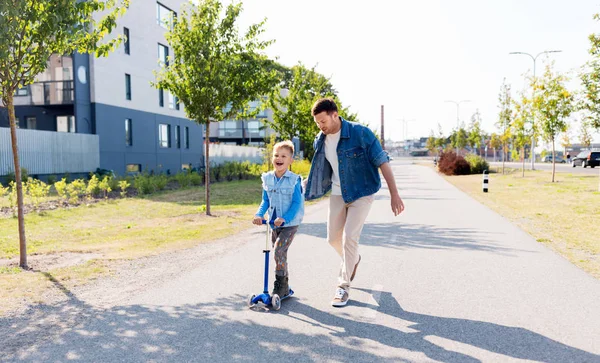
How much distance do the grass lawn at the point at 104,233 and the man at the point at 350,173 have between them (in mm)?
3102

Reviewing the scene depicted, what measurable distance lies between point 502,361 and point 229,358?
1815mm

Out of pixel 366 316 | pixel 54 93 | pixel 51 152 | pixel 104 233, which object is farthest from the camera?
pixel 54 93

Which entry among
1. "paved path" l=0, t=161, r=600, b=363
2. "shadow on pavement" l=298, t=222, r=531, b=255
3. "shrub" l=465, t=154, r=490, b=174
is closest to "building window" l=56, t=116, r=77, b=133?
"shadow on pavement" l=298, t=222, r=531, b=255

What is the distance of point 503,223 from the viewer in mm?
10656

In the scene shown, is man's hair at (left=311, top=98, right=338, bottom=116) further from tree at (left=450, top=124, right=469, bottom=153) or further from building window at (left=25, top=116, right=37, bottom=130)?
tree at (left=450, top=124, right=469, bottom=153)

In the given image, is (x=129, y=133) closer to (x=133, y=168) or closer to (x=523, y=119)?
(x=133, y=168)

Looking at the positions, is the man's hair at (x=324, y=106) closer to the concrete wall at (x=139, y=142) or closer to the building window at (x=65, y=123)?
the concrete wall at (x=139, y=142)

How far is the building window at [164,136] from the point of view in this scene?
31.9 metres

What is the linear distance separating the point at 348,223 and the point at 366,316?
0.89 metres

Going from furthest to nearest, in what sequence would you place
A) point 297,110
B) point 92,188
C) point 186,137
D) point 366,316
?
point 186,137, point 297,110, point 92,188, point 366,316

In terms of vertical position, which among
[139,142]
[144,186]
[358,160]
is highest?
[139,142]

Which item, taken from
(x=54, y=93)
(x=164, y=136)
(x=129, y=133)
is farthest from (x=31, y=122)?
(x=164, y=136)

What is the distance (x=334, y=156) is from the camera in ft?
15.8

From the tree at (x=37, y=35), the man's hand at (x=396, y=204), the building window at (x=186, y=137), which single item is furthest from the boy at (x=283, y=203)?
the building window at (x=186, y=137)
